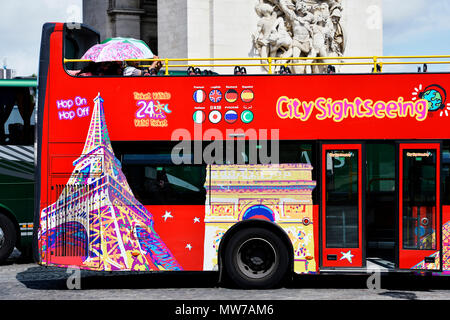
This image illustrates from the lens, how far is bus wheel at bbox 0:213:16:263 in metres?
14.5

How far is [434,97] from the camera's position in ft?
35.9

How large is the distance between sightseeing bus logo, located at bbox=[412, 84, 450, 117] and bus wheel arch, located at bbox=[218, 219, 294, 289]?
9.02 feet

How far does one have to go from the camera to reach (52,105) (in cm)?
1123

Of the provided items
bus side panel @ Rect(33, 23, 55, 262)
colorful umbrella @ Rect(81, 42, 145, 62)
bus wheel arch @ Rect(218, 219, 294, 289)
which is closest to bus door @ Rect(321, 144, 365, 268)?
bus wheel arch @ Rect(218, 219, 294, 289)

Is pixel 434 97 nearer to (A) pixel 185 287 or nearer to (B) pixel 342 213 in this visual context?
(B) pixel 342 213

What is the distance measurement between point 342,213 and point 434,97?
211 cm

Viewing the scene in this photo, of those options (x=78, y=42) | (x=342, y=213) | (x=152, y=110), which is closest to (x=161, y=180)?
(x=152, y=110)

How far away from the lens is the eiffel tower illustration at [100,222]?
36.1ft

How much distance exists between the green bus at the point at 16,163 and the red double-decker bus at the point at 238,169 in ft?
12.2

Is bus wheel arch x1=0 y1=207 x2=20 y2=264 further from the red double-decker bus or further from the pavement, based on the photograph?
the red double-decker bus

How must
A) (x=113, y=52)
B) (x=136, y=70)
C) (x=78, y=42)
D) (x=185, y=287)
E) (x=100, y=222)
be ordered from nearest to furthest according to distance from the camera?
(x=100, y=222), (x=113, y=52), (x=136, y=70), (x=185, y=287), (x=78, y=42)

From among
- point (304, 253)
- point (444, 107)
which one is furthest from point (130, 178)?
point (444, 107)

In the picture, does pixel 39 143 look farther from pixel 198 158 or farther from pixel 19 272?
pixel 19 272

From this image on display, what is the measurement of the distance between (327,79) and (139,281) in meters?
4.46
